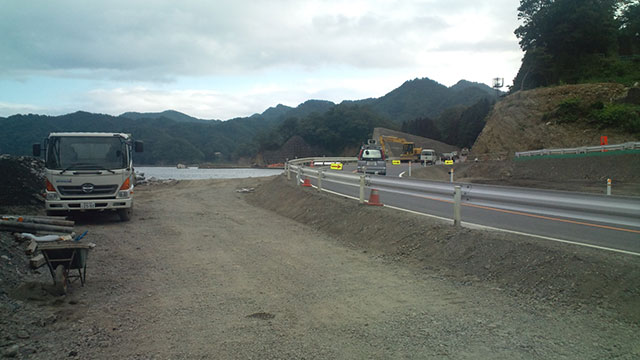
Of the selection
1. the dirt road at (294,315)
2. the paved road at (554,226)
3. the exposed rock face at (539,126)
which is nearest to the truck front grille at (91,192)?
the dirt road at (294,315)

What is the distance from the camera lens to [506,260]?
7.34 m

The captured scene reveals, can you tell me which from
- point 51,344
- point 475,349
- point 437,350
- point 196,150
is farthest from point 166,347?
point 196,150

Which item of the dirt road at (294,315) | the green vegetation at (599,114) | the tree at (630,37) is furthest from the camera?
the tree at (630,37)

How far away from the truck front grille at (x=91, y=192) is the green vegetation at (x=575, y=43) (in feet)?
149

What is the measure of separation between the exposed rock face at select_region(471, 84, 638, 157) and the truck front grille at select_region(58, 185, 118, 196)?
117 feet

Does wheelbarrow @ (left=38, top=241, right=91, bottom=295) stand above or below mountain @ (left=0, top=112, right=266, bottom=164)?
below

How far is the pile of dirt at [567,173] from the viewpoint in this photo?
25969mm

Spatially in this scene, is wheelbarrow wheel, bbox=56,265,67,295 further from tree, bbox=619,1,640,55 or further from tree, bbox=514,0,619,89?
tree, bbox=619,1,640,55

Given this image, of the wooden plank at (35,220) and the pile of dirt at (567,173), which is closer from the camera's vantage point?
the wooden plank at (35,220)

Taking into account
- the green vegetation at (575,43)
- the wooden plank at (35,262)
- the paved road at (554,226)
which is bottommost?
the paved road at (554,226)

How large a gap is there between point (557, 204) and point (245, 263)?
18.8 feet

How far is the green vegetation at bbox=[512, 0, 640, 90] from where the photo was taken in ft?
155

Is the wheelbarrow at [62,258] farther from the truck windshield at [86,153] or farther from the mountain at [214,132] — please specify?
the mountain at [214,132]

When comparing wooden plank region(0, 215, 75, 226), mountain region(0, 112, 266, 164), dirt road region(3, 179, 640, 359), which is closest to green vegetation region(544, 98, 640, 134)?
dirt road region(3, 179, 640, 359)
